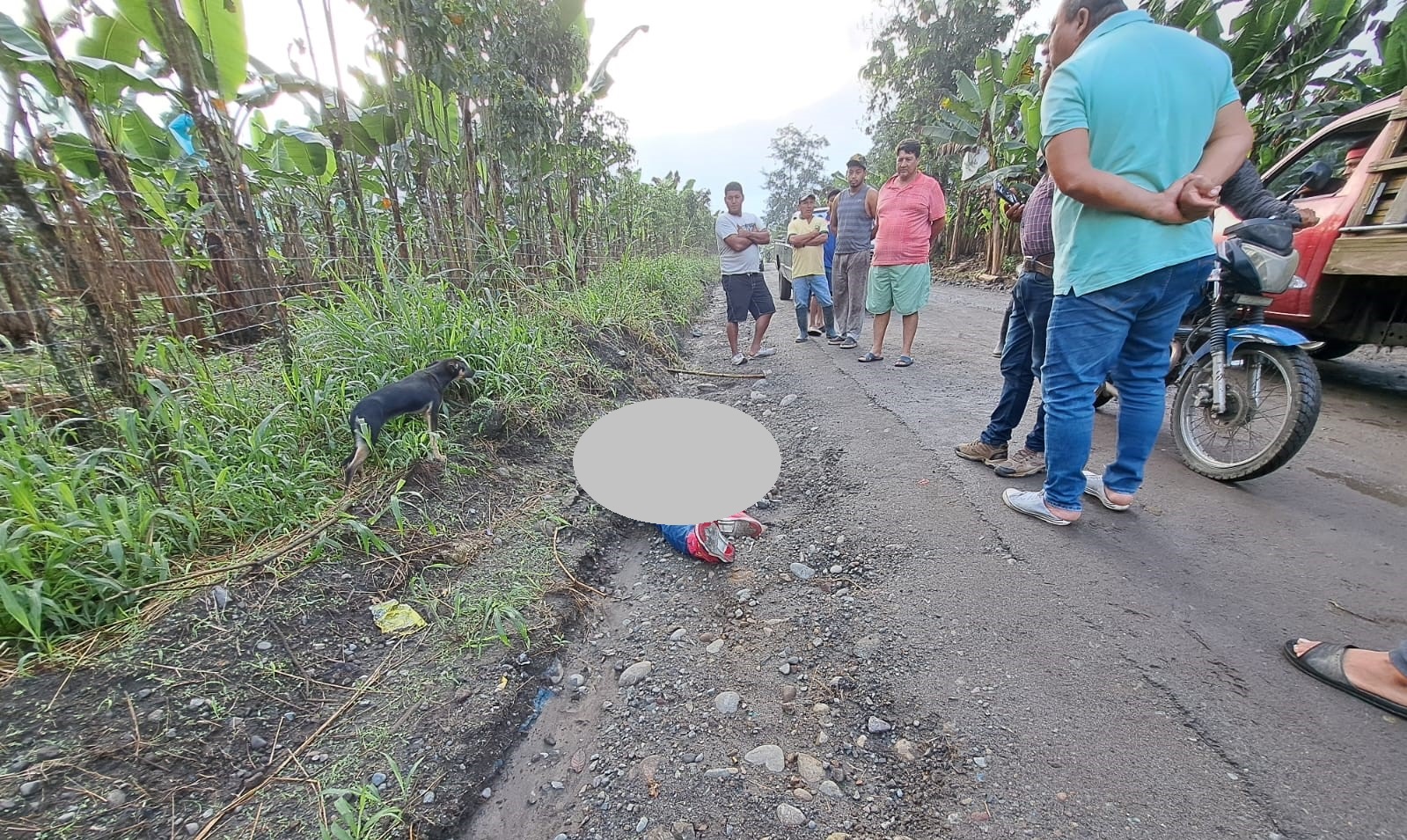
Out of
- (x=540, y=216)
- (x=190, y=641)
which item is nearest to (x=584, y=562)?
(x=190, y=641)

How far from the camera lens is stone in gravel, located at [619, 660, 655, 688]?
1.57 meters

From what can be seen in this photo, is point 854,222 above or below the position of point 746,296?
above

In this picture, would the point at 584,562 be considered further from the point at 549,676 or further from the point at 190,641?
the point at 190,641

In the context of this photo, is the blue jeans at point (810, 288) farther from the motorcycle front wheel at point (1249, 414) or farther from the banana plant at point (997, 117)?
the banana plant at point (997, 117)

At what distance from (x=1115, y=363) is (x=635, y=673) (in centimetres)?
202

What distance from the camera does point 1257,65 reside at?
6.67m

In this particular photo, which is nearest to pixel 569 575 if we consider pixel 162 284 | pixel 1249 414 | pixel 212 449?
pixel 212 449

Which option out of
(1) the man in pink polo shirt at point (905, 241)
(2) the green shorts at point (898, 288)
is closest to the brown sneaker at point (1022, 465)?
(1) the man in pink polo shirt at point (905, 241)

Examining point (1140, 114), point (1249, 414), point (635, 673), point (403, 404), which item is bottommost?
point (635, 673)

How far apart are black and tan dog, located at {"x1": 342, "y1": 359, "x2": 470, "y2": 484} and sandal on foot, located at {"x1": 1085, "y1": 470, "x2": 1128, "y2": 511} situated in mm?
2807

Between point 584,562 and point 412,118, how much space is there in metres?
3.52

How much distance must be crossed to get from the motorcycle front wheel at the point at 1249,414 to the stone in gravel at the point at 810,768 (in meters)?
2.32

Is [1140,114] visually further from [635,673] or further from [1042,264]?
[635,673]

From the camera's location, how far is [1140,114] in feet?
5.30
